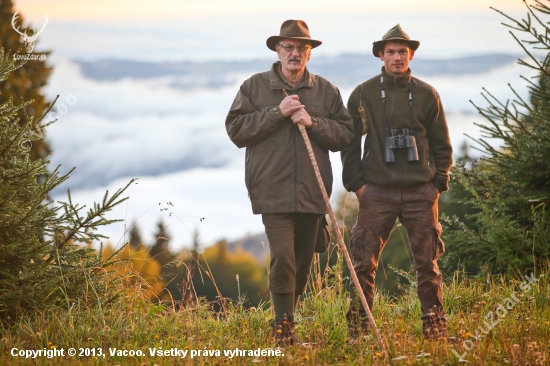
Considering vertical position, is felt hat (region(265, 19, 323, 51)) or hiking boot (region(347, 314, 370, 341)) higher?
felt hat (region(265, 19, 323, 51))

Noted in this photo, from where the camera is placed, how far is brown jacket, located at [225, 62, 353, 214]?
5172 mm

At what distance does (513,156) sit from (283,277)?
3.62 m

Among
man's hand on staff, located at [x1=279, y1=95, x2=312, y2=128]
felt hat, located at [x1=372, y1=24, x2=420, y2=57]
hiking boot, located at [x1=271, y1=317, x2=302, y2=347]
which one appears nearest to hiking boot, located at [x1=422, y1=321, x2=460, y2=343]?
hiking boot, located at [x1=271, y1=317, x2=302, y2=347]

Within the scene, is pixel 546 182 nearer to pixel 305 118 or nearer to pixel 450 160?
pixel 450 160

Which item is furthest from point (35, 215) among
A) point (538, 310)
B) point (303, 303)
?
point (538, 310)

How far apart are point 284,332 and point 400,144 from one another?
68.1 inches

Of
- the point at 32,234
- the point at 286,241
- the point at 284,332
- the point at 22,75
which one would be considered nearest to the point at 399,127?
the point at 286,241

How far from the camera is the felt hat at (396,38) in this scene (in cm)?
533

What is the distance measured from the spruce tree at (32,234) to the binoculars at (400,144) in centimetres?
216

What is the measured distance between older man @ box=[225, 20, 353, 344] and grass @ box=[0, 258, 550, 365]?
1.35 ft

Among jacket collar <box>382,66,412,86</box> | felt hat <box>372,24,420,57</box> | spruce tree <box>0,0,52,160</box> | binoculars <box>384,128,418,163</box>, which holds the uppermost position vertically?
spruce tree <box>0,0,52,160</box>

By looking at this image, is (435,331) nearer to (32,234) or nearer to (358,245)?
(358,245)

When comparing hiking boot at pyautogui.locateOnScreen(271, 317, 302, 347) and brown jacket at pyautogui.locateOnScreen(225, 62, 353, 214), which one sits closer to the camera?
hiking boot at pyautogui.locateOnScreen(271, 317, 302, 347)

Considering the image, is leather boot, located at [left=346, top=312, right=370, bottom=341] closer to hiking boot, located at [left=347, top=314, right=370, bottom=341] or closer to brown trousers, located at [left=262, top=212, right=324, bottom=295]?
hiking boot, located at [left=347, top=314, right=370, bottom=341]
